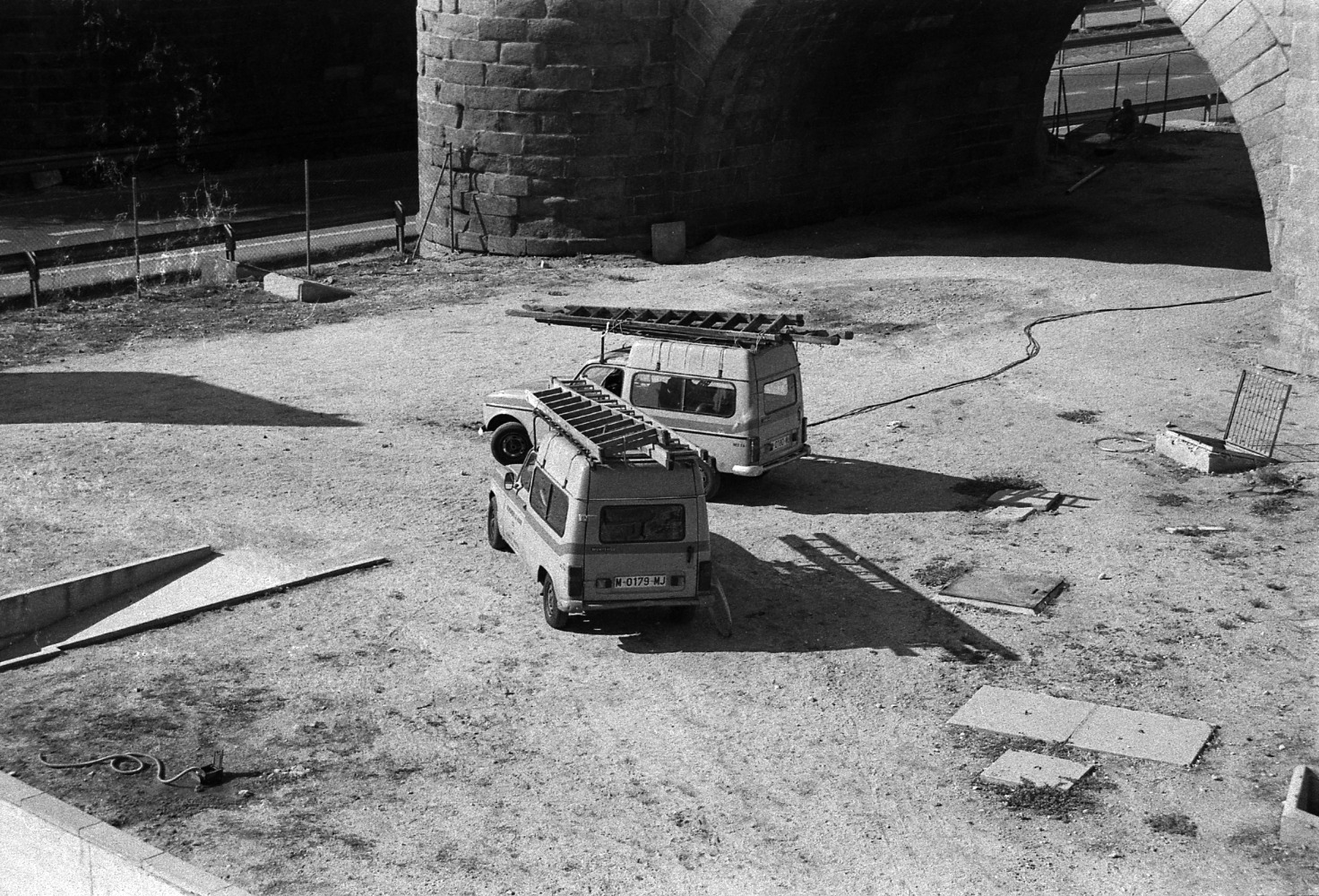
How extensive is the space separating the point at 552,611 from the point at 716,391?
4.20 m

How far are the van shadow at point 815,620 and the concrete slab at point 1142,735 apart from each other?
146cm

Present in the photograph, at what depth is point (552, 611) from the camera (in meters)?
14.4

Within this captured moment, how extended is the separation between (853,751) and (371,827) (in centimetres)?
365

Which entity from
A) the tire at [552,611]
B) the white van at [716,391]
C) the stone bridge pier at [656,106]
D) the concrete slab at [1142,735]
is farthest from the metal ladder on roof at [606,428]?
the stone bridge pier at [656,106]

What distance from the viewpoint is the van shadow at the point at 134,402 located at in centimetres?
2039

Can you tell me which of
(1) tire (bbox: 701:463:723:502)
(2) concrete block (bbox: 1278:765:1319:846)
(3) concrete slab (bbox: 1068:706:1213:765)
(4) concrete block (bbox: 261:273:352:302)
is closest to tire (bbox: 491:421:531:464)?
(1) tire (bbox: 701:463:723:502)

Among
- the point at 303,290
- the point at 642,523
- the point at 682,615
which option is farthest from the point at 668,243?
the point at 642,523

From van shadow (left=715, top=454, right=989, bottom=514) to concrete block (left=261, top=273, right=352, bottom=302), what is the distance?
11.1 m

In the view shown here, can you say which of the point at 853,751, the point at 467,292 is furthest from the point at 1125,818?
the point at 467,292

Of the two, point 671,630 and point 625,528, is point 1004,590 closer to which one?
point 671,630

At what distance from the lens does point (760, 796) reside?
11500 millimetres

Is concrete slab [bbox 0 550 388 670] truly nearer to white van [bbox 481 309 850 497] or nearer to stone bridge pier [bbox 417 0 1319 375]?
white van [bbox 481 309 850 497]

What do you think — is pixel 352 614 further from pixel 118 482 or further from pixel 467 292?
pixel 467 292

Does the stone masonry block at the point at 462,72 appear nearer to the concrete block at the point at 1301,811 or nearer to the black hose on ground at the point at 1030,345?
the black hose on ground at the point at 1030,345
